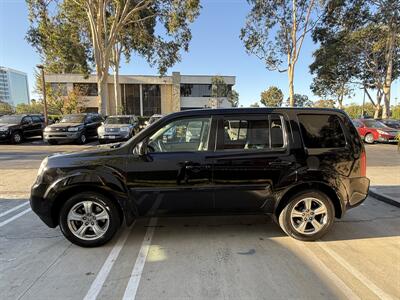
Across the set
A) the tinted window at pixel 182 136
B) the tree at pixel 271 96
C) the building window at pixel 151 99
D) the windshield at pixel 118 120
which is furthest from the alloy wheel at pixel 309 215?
the tree at pixel 271 96

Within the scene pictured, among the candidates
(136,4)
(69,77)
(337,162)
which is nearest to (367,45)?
(136,4)

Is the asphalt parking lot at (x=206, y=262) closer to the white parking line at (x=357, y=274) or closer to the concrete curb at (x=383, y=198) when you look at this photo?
the white parking line at (x=357, y=274)

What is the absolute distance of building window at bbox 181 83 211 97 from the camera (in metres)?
48.8

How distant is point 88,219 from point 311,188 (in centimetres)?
306

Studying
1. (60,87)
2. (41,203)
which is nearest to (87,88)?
(60,87)

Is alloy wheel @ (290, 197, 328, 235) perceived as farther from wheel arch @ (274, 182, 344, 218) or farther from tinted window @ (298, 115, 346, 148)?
tinted window @ (298, 115, 346, 148)

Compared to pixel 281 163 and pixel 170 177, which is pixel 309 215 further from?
pixel 170 177

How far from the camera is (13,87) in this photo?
95.4m

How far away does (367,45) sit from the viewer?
93.5ft

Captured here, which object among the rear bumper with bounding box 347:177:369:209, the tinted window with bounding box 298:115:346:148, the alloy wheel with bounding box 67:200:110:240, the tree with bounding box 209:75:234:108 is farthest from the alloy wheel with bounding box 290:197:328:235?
the tree with bounding box 209:75:234:108

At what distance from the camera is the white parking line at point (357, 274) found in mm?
2776

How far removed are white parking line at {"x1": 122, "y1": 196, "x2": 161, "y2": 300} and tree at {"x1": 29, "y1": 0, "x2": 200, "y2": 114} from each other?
19697 mm

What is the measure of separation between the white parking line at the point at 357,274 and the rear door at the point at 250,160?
37.2 inches

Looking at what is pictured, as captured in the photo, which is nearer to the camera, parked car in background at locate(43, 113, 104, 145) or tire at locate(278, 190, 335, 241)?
tire at locate(278, 190, 335, 241)
